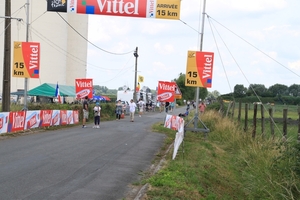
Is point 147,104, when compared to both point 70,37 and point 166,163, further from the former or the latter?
point 166,163

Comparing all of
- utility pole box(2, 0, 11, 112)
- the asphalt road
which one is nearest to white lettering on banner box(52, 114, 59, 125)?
utility pole box(2, 0, 11, 112)

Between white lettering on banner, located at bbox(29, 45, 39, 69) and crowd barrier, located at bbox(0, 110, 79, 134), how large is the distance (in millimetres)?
2308

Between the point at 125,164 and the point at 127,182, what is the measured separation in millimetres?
2235

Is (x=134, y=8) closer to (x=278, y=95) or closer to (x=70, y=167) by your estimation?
(x=70, y=167)

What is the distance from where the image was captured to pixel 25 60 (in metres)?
19.9

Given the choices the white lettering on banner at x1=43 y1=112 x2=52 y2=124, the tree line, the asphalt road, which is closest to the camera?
the asphalt road

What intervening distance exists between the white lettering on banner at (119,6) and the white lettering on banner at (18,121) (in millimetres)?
6355

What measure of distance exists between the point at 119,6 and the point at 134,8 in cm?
69

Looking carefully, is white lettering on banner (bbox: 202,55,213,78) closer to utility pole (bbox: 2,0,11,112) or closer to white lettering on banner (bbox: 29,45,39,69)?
white lettering on banner (bbox: 29,45,39,69)

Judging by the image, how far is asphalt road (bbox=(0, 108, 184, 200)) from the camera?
7.92 metres

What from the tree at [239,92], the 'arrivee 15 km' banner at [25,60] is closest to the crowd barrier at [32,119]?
the 'arrivee 15 km' banner at [25,60]

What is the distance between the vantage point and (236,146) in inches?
630

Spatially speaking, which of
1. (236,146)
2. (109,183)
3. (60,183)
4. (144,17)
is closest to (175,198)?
(109,183)

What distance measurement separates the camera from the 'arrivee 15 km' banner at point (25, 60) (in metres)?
19.9
